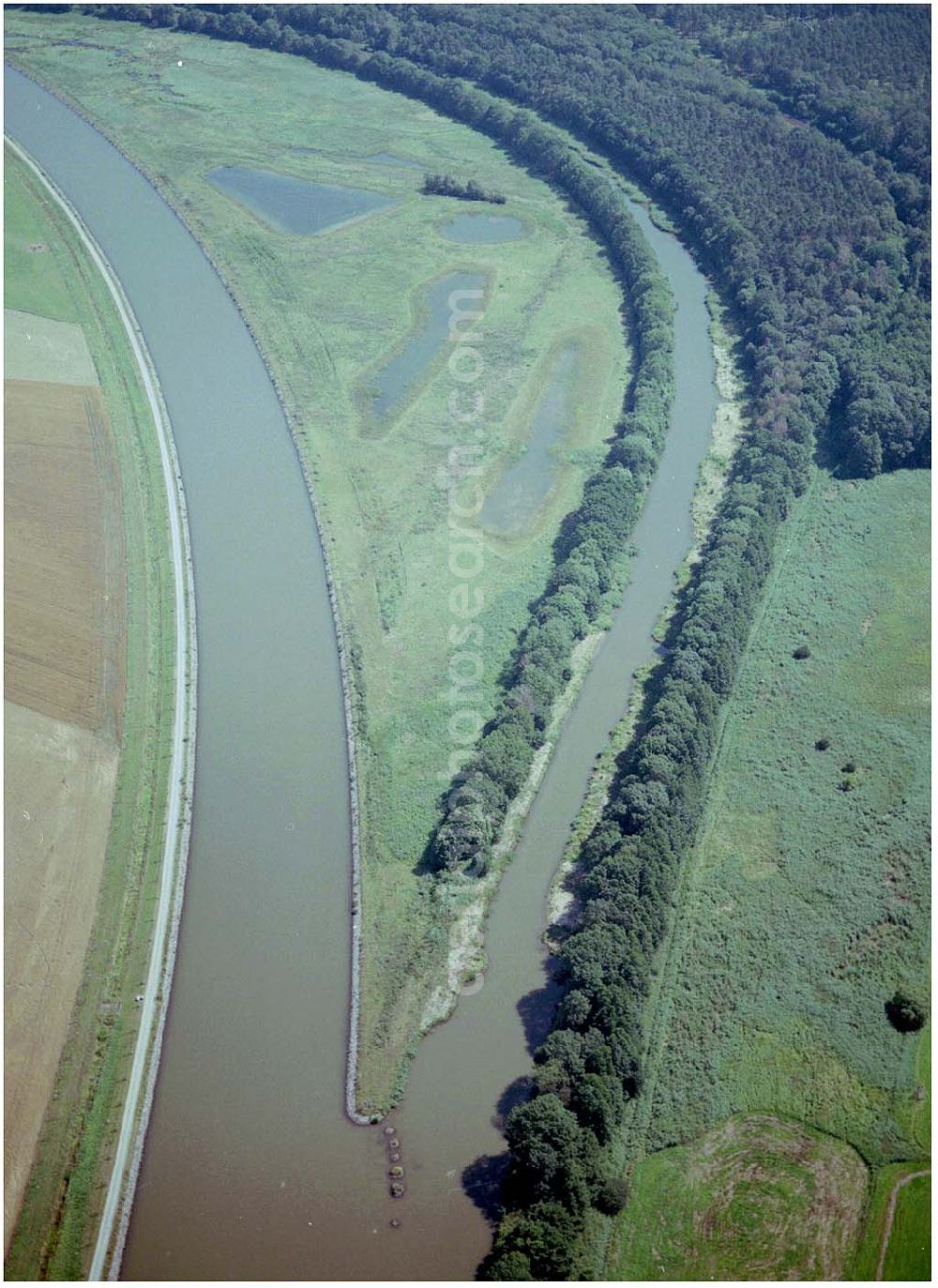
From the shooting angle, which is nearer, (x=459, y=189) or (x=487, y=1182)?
(x=487, y=1182)

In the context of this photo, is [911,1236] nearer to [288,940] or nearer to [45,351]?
[288,940]

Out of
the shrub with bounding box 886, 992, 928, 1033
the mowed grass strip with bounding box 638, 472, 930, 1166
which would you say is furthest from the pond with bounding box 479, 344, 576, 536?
the shrub with bounding box 886, 992, 928, 1033

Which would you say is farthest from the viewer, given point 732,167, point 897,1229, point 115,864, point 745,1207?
point 732,167

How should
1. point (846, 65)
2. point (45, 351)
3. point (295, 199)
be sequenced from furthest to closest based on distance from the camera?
point (846, 65)
point (295, 199)
point (45, 351)

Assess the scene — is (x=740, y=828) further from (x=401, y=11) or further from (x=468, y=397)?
(x=401, y=11)

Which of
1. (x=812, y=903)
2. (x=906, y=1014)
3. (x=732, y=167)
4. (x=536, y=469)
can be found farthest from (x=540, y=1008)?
(x=732, y=167)

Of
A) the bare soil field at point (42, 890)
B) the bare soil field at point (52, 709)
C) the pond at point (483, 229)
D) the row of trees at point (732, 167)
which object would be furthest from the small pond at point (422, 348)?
the bare soil field at point (42, 890)

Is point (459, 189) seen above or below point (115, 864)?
above

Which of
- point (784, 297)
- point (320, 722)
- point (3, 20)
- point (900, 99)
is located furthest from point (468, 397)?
point (3, 20)
